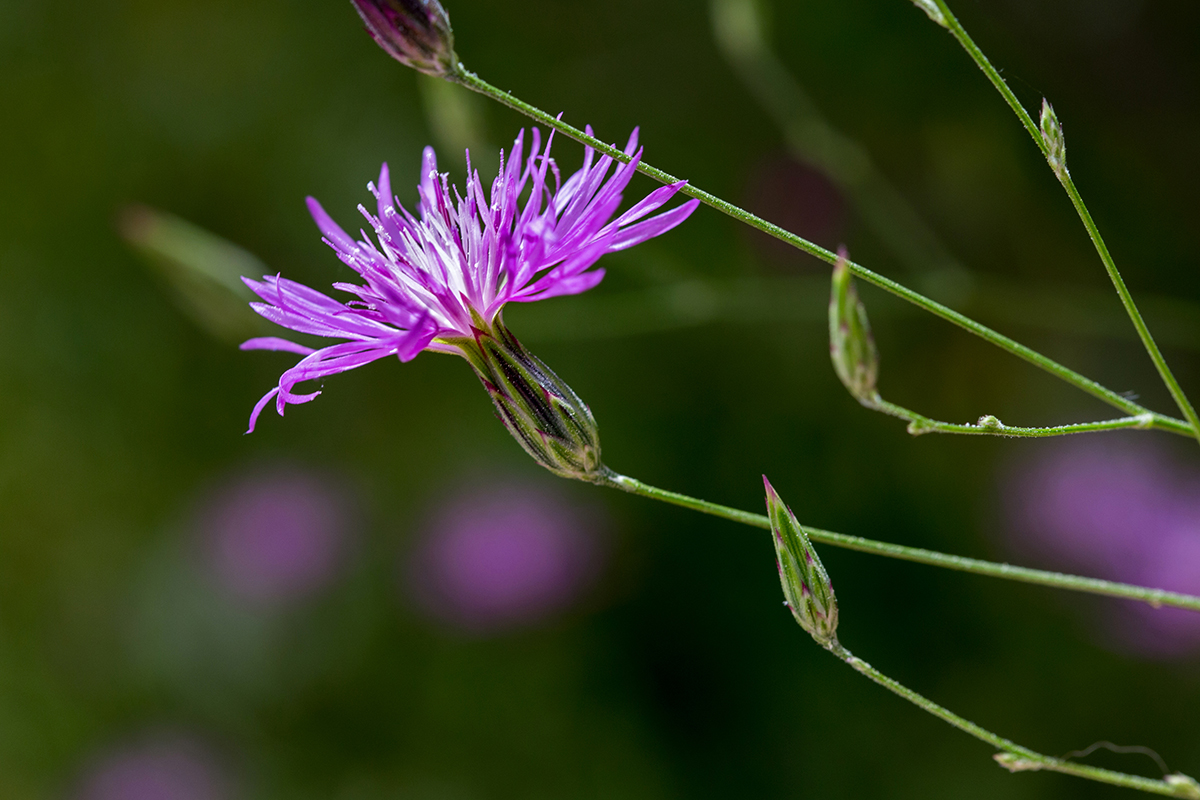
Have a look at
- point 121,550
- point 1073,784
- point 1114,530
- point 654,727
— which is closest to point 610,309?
point 654,727

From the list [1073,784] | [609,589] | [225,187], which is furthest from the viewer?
[225,187]

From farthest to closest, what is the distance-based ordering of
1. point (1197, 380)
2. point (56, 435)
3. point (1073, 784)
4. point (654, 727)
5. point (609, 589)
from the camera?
point (56, 435) → point (609, 589) → point (654, 727) → point (1197, 380) → point (1073, 784)

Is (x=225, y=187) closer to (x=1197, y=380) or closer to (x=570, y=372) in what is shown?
(x=570, y=372)

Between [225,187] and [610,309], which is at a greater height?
[225,187]

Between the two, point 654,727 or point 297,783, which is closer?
point 654,727

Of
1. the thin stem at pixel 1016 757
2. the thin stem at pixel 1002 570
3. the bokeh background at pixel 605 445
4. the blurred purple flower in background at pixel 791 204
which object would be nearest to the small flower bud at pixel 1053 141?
the thin stem at pixel 1002 570

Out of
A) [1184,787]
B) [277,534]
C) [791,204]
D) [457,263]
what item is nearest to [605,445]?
[791,204]

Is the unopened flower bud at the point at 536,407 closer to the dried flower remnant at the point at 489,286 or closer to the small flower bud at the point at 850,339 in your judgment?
the dried flower remnant at the point at 489,286
